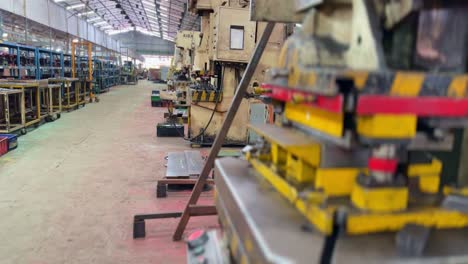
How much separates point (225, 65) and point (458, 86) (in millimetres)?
4273

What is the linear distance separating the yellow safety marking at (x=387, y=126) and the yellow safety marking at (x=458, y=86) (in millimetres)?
97

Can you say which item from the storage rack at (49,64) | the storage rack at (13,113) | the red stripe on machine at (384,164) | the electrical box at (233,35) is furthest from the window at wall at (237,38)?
the storage rack at (49,64)

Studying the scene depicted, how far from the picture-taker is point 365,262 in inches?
27.5

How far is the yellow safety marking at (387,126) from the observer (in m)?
0.74

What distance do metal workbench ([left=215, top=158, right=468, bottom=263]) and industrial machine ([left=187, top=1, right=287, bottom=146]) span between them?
3453 mm

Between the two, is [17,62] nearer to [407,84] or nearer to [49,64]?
[49,64]

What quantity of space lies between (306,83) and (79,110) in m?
9.60

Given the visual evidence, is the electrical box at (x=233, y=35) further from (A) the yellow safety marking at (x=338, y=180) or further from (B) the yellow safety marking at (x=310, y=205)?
(A) the yellow safety marking at (x=338, y=180)

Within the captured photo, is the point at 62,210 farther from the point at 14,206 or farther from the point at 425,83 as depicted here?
the point at 425,83

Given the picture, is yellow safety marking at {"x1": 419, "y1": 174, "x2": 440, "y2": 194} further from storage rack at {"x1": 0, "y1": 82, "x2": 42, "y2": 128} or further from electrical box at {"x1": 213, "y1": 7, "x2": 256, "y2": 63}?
storage rack at {"x1": 0, "y1": 82, "x2": 42, "y2": 128}

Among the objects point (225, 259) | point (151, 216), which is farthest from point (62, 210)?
point (225, 259)

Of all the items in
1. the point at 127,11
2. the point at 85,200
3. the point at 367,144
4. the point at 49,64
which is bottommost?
the point at 85,200

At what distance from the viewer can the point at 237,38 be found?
4.50 meters

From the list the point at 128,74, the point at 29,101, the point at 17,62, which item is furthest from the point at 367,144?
the point at 128,74
